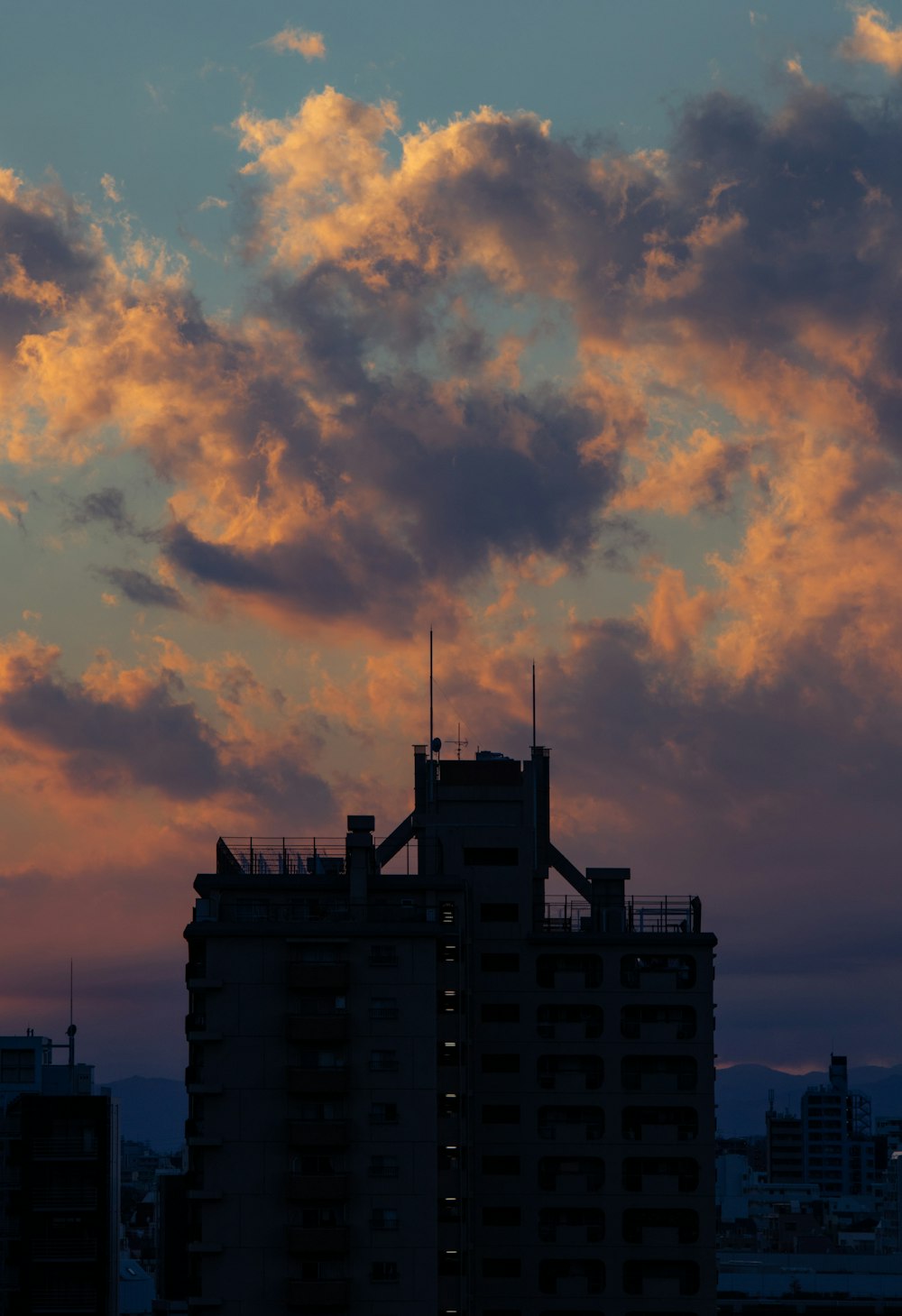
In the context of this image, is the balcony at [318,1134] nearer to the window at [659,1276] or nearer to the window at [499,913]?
the window at [499,913]

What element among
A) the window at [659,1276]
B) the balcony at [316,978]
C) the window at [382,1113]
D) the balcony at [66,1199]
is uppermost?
the balcony at [316,978]

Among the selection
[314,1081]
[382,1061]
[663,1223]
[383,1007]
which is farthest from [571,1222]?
[314,1081]

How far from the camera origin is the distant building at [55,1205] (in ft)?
464

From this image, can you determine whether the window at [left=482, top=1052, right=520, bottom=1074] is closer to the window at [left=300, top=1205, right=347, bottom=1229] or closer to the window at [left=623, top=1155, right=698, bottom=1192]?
the window at [left=623, top=1155, right=698, bottom=1192]

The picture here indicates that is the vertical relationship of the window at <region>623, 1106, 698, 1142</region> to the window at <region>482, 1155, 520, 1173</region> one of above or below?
above

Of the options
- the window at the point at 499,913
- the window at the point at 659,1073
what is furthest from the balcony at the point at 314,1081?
the window at the point at 659,1073

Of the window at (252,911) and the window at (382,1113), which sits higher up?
the window at (252,911)

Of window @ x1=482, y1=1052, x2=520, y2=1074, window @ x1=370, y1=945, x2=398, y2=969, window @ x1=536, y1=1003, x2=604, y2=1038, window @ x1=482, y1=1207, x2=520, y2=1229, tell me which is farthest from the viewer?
window @ x1=536, y1=1003, x2=604, y2=1038

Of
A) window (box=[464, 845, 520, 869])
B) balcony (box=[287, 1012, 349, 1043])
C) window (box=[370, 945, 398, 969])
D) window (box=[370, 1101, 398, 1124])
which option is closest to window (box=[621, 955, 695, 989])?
window (box=[464, 845, 520, 869])

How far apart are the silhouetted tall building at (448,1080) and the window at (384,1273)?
125mm

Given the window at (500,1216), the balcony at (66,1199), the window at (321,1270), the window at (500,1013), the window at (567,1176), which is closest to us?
the window at (321,1270)

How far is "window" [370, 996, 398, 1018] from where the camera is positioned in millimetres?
100062

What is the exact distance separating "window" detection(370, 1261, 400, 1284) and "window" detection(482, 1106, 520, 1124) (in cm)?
1921

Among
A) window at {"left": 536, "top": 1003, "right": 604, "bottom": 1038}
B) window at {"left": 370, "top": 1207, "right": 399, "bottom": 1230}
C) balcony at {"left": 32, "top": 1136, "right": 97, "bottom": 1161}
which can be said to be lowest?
balcony at {"left": 32, "top": 1136, "right": 97, "bottom": 1161}
